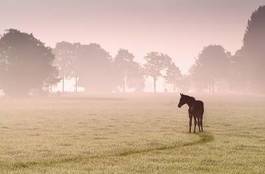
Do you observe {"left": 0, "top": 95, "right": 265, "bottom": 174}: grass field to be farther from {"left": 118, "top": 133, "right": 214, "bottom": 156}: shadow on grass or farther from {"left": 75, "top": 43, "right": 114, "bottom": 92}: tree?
{"left": 75, "top": 43, "right": 114, "bottom": 92}: tree

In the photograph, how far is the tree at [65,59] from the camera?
174 metres

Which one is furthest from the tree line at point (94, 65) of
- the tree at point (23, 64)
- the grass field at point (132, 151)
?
the grass field at point (132, 151)

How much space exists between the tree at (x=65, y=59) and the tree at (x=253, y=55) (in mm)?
63317

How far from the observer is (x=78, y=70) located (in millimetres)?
181000

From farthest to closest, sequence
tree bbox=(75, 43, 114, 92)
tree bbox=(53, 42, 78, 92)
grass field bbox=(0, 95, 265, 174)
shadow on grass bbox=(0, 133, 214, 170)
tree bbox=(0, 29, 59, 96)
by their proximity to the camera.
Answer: tree bbox=(75, 43, 114, 92), tree bbox=(53, 42, 78, 92), tree bbox=(0, 29, 59, 96), shadow on grass bbox=(0, 133, 214, 170), grass field bbox=(0, 95, 265, 174)

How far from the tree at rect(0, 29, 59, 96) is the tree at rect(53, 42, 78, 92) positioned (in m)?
53.4

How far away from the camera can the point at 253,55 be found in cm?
13475

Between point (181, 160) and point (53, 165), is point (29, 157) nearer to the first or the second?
point (53, 165)

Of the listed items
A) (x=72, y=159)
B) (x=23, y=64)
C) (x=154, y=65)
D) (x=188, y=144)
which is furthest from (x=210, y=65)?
(x=72, y=159)

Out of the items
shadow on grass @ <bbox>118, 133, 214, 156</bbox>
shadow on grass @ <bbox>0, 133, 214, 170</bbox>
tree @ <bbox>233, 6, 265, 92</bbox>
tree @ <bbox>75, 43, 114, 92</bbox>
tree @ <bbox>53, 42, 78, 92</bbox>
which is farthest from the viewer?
tree @ <bbox>75, 43, 114, 92</bbox>

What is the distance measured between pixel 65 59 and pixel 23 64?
60.6 meters

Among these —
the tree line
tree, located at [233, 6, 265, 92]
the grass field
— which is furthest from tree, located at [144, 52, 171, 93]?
the grass field

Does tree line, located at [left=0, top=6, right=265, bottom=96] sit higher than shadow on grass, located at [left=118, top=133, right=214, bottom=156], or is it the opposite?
tree line, located at [left=0, top=6, right=265, bottom=96]

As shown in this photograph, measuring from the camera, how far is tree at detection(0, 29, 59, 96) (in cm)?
11238
